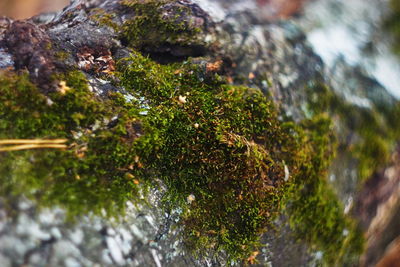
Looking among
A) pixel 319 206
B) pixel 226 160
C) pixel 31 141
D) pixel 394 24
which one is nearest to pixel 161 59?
pixel 226 160

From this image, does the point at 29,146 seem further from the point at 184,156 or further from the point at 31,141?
the point at 184,156

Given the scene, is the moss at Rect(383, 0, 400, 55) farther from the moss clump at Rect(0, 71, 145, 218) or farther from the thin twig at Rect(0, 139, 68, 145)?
the thin twig at Rect(0, 139, 68, 145)

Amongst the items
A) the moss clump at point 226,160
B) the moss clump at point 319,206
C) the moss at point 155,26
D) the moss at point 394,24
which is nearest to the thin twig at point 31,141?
the moss clump at point 226,160

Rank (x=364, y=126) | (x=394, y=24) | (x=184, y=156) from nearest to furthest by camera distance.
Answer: (x=184, y=156) → (x=364, y=126) → (x=394, y=24)

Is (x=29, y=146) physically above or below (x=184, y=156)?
above

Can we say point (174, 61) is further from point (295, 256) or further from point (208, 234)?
point (295, 256)

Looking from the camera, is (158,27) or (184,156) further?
(158,27)
